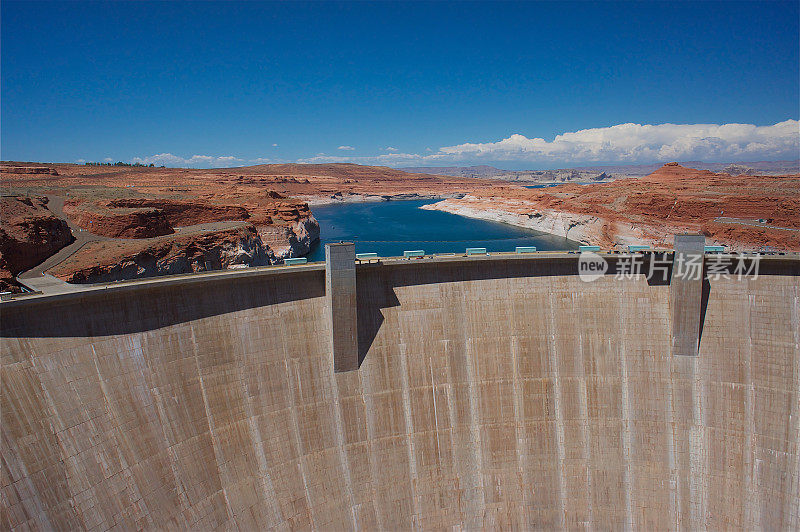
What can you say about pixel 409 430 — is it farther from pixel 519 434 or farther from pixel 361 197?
pixel 361 197

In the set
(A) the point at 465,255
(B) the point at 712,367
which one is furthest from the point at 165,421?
(B) the point at 712,367

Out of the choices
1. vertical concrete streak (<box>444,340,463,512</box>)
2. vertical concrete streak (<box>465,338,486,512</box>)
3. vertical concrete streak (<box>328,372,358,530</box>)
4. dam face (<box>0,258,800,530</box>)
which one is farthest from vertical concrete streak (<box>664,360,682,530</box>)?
vertical concrete streak (<box>328,372,358,530</box>)

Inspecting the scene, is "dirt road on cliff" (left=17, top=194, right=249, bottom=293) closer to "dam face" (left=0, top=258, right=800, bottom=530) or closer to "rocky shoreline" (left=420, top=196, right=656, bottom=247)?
"dam face" (left=0, top=258, right=800, bottom=530)

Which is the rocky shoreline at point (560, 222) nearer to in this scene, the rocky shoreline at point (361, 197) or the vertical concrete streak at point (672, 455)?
the vertical concrete streak at point (672, 455)

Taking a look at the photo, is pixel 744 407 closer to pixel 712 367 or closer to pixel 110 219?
pixel 712 367

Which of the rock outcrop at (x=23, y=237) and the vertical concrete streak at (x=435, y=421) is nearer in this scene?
the vertical concrete streak at (x=435, y=421)

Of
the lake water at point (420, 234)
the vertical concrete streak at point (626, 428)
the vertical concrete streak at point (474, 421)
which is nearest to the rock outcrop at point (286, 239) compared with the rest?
the lake water at point (420, 234)
